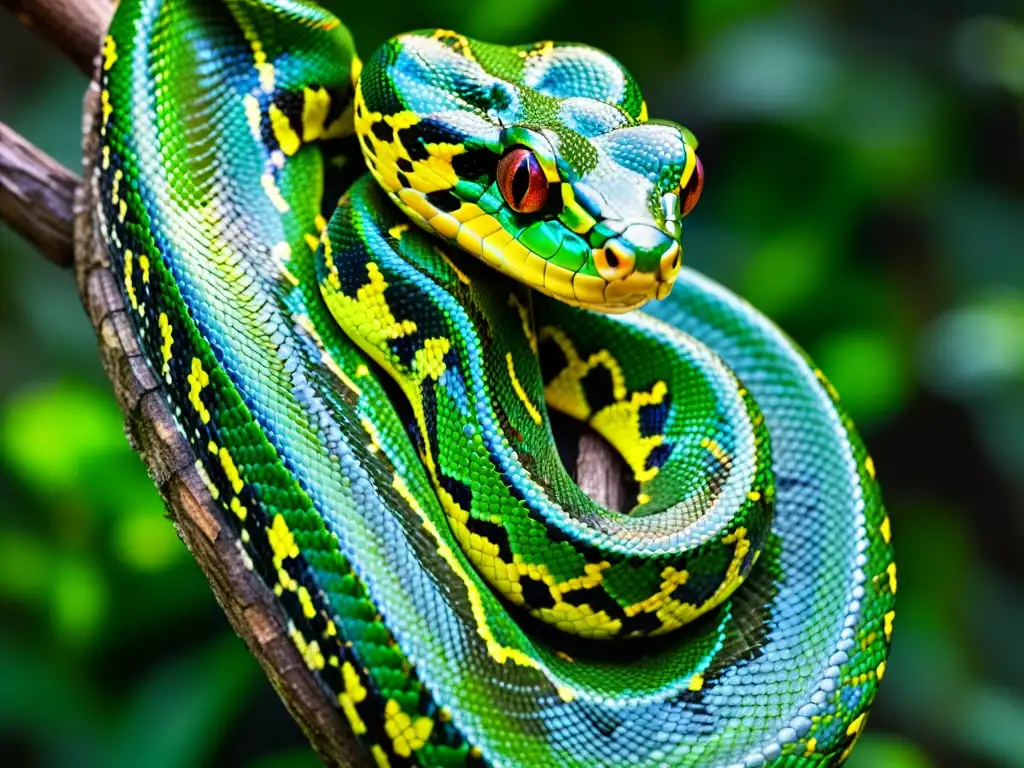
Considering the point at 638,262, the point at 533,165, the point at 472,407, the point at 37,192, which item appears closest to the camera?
the point at 638,262

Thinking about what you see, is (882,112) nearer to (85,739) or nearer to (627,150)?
(627,150)

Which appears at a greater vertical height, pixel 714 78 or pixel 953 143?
pixel 714 78

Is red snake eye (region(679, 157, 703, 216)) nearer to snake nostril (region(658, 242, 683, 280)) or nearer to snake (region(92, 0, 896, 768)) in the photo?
snake (region(92, 0, 896, 768))

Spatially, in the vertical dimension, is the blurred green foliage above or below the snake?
below

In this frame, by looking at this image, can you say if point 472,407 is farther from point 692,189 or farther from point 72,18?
point 72,18

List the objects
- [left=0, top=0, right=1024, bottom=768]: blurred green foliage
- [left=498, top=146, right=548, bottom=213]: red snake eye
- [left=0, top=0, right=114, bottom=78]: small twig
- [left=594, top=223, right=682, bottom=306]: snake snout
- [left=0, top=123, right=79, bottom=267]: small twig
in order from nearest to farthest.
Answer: [left=594, top=223, right=682, bottom=306]: snake snout → [left=498, top=146, right=548, bottom=213]: red snake eye → [left=0, top=123, right=79, bottom=267]: small twig → [left=0, top=0, right=114, bottom=78]: small twig → [left=0, top=0, right=1024, bottom=768]: blurred green foliage

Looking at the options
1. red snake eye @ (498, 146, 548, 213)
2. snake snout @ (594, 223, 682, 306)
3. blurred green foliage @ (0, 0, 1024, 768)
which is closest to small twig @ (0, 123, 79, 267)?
blurred green foliage @ (0, 0, 1024, 768)

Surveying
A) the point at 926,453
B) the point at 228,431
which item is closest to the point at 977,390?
the point at 926,453

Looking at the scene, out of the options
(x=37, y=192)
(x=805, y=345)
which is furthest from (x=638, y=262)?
(x=805, y=345)
